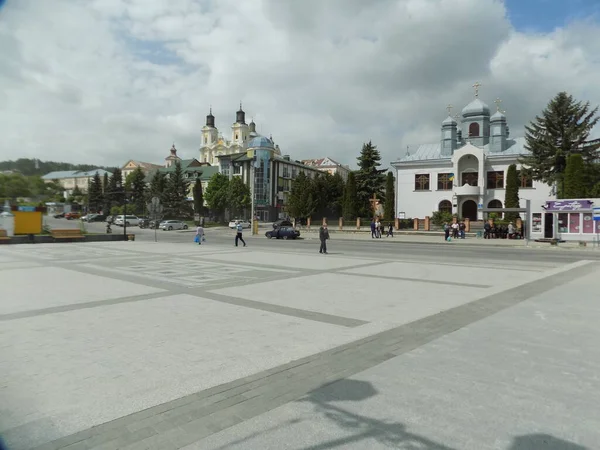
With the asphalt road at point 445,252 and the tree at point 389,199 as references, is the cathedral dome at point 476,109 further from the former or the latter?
the asphalt road at point 445,252

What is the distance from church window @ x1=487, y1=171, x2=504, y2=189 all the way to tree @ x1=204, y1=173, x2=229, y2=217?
136 feet

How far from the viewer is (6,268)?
1424cm

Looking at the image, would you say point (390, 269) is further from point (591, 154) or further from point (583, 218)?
point (591, 154)

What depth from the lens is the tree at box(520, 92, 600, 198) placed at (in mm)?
46875

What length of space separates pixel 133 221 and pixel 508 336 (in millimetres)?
64482

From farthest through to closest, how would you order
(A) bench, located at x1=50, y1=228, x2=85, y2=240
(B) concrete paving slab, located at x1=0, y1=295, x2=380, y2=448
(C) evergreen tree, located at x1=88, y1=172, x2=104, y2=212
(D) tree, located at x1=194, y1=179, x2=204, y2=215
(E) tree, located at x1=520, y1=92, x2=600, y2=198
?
(D) tree, located at x1=194, y1=179, x2=204, y2=215, (E) tree, located at x1=520, y1=92, x2=600, y2=198, (A) bench, located at x1=50, y1=228, x2=85, y2=240, (C) evergreen tree, located at x1=88, y1=172, x2=104, y2=212, (B) concrete paving slab, located at x1=0, y1=295, x2=380, y2=448

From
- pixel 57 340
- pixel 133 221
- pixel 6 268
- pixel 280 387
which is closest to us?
pixel 280 387

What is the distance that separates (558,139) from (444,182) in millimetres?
14428

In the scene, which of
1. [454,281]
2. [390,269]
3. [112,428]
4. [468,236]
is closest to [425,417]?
[112,428]

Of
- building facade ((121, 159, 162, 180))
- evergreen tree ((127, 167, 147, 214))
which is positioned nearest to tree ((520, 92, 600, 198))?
evergreen tree ((127, 167, 147, 214))

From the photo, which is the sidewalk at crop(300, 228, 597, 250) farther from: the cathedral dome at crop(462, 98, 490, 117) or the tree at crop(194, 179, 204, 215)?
the tree at crop(194, 179, 204, 215)

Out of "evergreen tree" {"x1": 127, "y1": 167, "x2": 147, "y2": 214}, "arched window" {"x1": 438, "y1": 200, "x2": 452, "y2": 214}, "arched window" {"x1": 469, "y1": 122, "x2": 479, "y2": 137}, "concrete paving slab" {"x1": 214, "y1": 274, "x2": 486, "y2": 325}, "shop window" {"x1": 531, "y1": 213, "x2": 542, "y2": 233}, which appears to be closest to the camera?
"concrete paving slab" {"x1": 214, "y1": 274, "x2": 486, "y2": 325}

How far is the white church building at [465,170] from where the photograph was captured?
177 feet

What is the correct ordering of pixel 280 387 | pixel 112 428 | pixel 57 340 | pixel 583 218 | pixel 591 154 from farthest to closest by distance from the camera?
pixel 591 154, pixel 583 218, pixel 57 340, pixel 280 387, pixel 112 428
